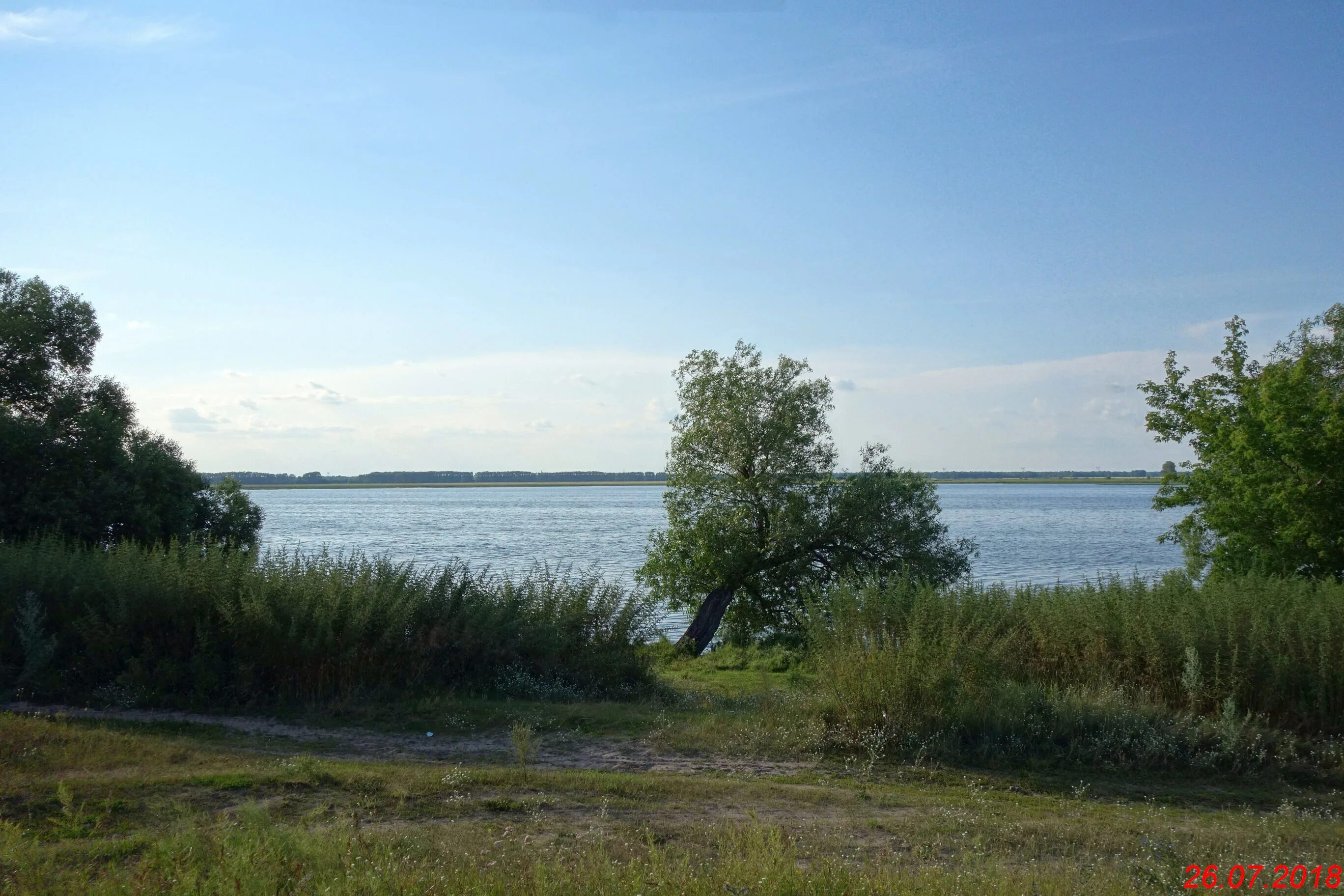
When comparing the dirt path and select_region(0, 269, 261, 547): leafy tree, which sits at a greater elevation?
select_region(0, 269, 261, 547): leafy tree

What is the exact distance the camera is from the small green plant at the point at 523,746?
8.94 metres

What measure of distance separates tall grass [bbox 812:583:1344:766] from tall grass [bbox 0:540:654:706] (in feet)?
15.8

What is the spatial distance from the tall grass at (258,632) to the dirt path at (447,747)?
2.43 feet

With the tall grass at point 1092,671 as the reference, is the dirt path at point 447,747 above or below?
below

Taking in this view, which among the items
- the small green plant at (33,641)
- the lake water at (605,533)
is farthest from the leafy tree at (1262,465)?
the small green plant at (33,641)

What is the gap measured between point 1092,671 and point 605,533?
53.9 m

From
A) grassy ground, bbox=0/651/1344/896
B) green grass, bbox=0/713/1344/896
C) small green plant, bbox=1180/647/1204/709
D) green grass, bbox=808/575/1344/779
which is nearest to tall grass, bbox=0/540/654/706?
grassy ground, bbox=0/651/1344/896

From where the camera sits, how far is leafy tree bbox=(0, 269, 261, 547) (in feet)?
76.0

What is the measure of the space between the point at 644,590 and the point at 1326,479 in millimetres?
15463
